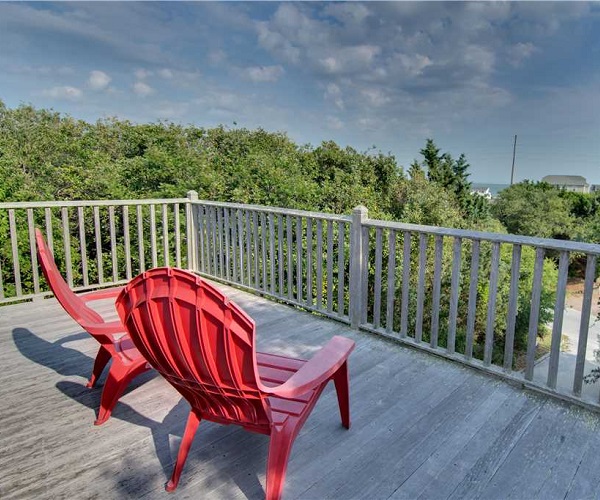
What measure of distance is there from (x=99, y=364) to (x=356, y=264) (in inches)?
78.1

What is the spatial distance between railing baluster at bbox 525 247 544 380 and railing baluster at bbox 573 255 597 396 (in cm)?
22

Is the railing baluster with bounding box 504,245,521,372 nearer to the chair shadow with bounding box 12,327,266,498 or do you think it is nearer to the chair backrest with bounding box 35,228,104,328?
the chair shadow with bounding box 12,327,266,498

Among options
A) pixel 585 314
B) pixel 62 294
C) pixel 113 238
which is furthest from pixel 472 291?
pixel 113 238

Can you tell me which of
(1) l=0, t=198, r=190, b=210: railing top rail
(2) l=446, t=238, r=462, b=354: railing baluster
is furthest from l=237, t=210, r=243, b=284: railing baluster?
(2) l=446, t=238, r=462, b=354: railing baluster

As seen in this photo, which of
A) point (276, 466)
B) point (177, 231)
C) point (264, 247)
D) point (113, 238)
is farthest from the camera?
point (177, 231)

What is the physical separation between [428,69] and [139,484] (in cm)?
1904

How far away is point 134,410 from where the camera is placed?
228cm

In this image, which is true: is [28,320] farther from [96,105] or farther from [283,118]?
[283,118]

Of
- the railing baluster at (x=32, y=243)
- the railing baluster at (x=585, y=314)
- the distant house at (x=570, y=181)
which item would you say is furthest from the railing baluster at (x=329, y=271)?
the distant house at (x=570, y=181)

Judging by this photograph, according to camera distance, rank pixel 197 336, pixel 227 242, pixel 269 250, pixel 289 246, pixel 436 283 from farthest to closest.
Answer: pixel 227 242 < pixel 269 250 < pixel 289 246 < pixel 436 283 < pixel 197 336

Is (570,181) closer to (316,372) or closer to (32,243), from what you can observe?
(32,243)

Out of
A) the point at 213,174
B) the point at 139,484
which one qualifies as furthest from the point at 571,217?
the point at 139,484

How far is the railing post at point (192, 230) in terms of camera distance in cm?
509

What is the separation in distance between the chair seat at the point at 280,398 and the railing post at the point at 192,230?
339 centimetres
